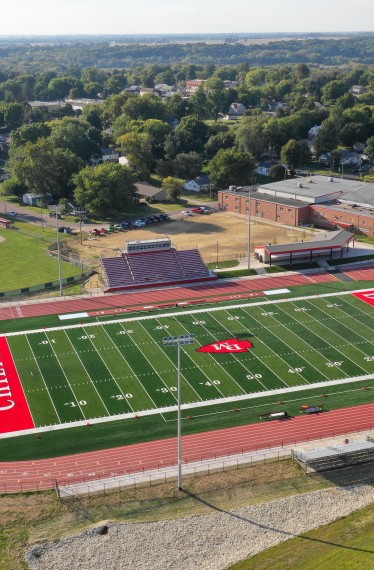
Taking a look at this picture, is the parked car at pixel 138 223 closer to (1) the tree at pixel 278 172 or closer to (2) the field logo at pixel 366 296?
(1) the tree at pixel 278 172

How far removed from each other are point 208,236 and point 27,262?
27126 millimetres

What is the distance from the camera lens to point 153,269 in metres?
80.8

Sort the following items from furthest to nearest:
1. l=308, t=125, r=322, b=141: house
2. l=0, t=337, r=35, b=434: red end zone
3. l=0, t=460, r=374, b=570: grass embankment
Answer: l=308, t=125, r=322, b=141: house
l=0, t=337, r=35, b=434: red end zone
l=0, t=460, r=374, b=570: grass embankment

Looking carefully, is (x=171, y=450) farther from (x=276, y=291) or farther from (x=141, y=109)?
(x=141, y=109)

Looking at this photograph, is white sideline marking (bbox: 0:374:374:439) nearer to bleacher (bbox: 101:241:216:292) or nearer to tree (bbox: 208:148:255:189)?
bleacher (bbox: 101:241:216:292)

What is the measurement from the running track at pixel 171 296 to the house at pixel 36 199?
51.8m

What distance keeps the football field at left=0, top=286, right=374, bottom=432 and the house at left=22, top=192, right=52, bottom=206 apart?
2360 inches

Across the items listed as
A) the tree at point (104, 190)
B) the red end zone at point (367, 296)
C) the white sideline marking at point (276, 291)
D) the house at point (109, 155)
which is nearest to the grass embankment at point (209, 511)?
the red end zone at point (367, 296)

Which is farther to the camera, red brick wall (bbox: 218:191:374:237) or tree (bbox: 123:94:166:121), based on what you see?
tree (bbox: 123:94:166:121)

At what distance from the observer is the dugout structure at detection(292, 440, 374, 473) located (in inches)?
1758

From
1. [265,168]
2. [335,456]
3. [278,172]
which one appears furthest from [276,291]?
[265,168]

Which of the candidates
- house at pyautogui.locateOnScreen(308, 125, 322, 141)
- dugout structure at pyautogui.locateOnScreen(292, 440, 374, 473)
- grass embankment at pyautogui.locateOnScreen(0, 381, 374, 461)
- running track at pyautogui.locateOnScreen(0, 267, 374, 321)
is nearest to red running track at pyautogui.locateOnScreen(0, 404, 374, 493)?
grass embankment at pyautogui.locateOnScreen(0, 381, 374, 461)

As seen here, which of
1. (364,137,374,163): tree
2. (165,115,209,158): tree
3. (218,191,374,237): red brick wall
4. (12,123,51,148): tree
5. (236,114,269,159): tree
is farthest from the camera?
(12,123,51,148): tree

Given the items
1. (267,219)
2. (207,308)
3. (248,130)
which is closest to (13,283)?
(207,308)
